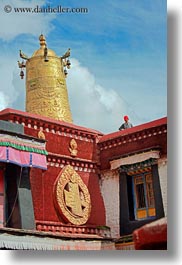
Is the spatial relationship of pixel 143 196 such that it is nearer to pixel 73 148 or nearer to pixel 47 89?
pixel 73 148

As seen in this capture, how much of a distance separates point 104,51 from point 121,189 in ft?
5.19

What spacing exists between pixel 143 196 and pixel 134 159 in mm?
396

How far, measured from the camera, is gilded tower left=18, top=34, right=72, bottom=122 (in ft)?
27.7

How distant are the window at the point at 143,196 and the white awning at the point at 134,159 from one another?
163 mm

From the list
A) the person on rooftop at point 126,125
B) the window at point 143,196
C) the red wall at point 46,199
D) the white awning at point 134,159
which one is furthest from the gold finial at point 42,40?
the window at point 143,196

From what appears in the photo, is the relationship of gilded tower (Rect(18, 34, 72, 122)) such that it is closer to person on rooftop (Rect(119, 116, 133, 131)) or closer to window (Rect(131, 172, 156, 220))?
person on rooftop (Rect(119, 116, 133, 131))

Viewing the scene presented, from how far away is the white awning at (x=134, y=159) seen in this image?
6.75 meters

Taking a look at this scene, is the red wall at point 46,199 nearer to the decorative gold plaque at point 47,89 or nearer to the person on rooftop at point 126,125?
the person on rooftop at point 126,125

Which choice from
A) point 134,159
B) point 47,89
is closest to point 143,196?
point 134,159

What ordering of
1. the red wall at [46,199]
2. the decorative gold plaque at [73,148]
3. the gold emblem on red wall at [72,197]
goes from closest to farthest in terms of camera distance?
the red wall at [46,199], the gold emblem on red wall at [72,197], the decorative gold plaque at [73,148]

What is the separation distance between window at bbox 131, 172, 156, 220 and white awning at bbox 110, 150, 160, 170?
0.16 metres

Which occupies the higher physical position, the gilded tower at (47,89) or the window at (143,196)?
the gilded tower at (47,89)

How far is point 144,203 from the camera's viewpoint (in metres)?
6.86

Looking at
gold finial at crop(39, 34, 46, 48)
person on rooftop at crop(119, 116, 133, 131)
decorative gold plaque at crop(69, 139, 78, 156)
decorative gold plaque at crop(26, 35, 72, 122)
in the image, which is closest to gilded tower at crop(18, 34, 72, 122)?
decorative gold plaque at crop(26, 35, 72, 122)
